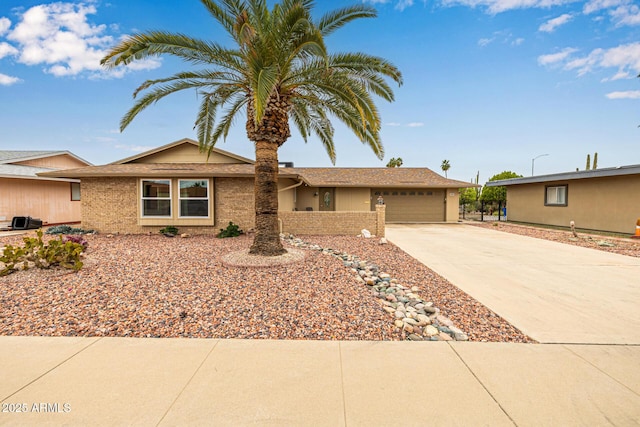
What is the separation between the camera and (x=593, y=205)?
49.9 ft

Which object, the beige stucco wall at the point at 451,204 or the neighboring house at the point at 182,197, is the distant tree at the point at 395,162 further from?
the neighboring house at the point at 182,197

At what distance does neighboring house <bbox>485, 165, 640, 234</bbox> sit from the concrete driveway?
6567 mm

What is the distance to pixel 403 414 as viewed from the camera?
2.30 meters

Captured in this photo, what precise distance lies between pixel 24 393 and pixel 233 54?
23.2 ft

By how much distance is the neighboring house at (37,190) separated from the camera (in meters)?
14.4

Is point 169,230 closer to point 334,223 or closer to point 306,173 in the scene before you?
point 334,223

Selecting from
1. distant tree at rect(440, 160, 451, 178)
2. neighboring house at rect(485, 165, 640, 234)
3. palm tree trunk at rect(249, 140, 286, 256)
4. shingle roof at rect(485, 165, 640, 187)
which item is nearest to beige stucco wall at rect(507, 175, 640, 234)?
neighboring house at rect(485, 165, 640, 234)

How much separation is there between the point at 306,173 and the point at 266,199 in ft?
47.5

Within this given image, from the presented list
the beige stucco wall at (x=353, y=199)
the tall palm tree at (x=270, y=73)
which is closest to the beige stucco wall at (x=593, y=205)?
the beige stucco wall at (x=353, y=199)

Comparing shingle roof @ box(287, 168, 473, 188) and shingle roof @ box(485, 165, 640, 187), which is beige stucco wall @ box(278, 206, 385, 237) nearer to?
shingle roof @ box(287, 168, 473, 188)

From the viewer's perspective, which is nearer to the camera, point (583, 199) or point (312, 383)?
point (312, 383)

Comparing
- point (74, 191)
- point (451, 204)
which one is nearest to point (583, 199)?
point (451, 204)

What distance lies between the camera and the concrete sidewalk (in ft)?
7.50

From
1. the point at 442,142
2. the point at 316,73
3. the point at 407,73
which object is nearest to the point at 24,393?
the point at 316,73
